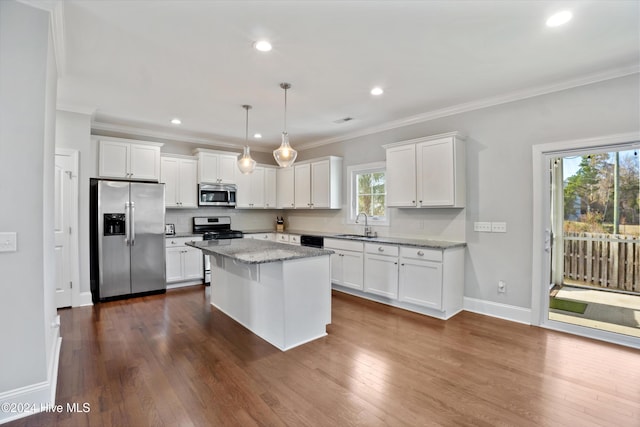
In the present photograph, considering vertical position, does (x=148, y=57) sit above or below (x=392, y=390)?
above

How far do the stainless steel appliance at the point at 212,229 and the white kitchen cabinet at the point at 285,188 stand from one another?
1.13 metres

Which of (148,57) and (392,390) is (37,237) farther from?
(392,390)

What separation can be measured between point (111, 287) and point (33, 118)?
3.19 meters

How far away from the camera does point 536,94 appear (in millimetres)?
3500

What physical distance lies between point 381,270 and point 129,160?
4.11 m

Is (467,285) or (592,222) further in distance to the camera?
(467,285)

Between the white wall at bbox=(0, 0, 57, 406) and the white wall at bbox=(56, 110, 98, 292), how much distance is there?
2.43 m

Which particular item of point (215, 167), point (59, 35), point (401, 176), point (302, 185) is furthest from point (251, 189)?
point (59, 35)

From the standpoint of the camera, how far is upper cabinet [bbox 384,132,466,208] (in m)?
3.94

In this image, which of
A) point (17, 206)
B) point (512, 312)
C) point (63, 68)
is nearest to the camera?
point (17, 206)

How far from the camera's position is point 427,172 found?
4148 mm

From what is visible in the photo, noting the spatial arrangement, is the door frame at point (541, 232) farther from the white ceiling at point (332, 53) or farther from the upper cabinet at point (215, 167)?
the upper cabinet at point (215, 167)

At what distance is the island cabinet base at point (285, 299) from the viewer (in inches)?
117

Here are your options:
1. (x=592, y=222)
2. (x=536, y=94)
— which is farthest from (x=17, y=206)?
(x=592, y=222)
